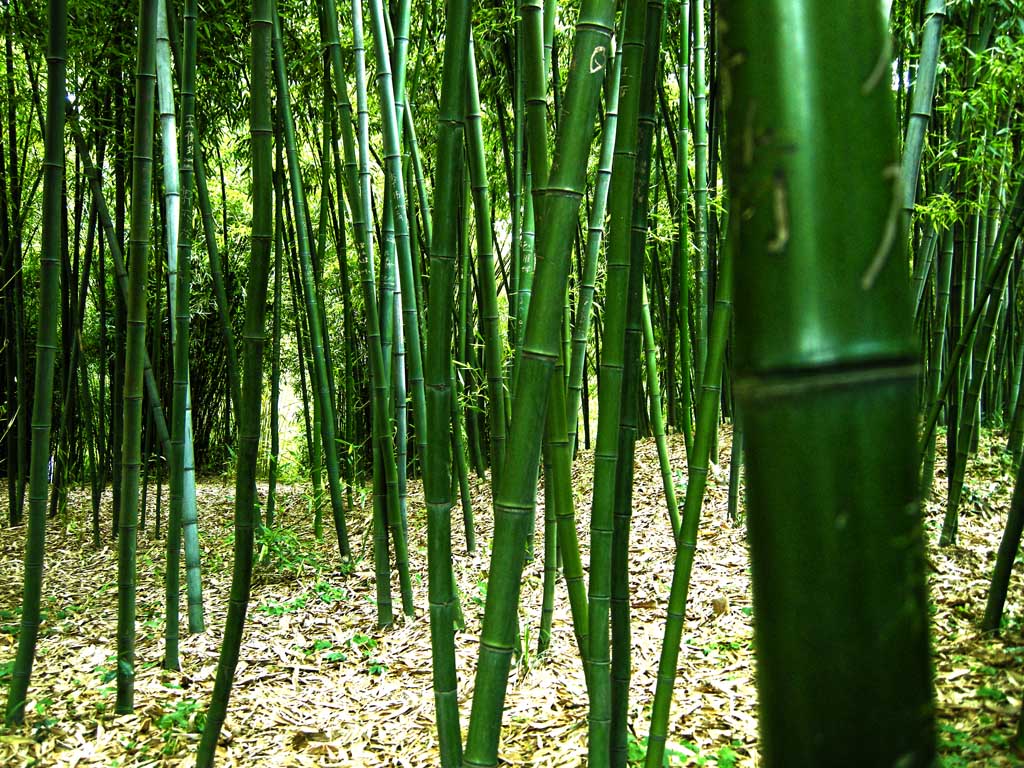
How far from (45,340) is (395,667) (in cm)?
133

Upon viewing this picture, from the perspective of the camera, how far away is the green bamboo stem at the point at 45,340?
1632 millimetres

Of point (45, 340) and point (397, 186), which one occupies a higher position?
point (397, 186)

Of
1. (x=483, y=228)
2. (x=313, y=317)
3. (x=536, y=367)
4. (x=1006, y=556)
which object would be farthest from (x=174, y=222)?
(x=1006, y=556)

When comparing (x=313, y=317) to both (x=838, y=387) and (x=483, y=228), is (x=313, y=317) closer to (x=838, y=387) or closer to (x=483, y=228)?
(x=483, y=228)

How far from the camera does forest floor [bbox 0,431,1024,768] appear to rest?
1.80 meters

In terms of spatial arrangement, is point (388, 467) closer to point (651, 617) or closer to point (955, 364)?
point (651, 617)

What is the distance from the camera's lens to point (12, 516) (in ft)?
14.7

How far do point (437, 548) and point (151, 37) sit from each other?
129 cm

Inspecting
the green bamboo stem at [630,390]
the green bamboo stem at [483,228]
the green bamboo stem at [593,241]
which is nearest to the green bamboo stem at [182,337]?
the green bamboo stem at [483,228]

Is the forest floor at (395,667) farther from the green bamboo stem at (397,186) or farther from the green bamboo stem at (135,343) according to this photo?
the green bamboo stem at (397,186)

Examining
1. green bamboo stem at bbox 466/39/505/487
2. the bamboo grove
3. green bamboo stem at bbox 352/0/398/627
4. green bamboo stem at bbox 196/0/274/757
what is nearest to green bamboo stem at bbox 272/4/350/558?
the bamboo grove

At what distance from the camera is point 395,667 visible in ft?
7.78

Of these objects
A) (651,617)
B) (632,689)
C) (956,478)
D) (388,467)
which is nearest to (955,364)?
(956,478)

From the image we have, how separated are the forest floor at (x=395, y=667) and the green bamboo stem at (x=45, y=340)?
0.20m
